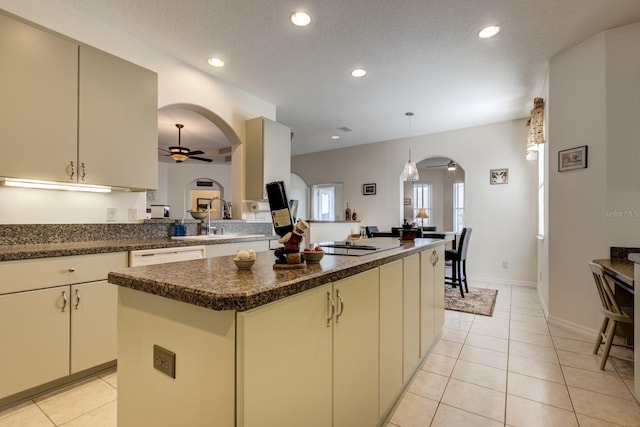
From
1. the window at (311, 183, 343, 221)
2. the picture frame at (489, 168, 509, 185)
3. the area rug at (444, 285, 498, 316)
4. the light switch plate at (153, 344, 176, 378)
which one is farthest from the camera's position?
the window at (311, 183, 343, 221)

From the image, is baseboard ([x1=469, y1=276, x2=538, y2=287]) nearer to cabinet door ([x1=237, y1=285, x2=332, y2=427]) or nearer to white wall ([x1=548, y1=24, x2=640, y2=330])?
white wall ([x1=548, y1=24, x2=640, y2=330])

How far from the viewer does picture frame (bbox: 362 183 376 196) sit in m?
6.53

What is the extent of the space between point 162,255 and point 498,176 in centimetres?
509

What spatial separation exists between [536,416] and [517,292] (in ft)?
10.8

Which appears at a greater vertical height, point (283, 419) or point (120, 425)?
point (283, 419)

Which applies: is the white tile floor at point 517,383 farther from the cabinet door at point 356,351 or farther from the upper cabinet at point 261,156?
the upper cabinet at point 261,156

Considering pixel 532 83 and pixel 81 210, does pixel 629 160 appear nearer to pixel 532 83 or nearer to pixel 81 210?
pixel 532 83

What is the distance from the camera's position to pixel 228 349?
0.81 m

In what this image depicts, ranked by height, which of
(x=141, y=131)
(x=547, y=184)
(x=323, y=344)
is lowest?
(x=323, y=344)

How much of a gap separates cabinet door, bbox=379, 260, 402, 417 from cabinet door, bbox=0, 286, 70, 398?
191 centimetres

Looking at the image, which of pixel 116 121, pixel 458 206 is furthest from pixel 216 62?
pixel 458 206

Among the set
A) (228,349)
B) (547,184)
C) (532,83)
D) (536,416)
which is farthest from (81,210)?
(532,83)

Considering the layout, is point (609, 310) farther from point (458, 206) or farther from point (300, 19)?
point (458, 206)

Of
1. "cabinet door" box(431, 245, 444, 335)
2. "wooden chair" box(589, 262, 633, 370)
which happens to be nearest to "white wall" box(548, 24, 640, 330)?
"wooden chair" box(589, 262, 633, 370)
